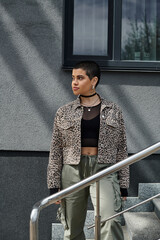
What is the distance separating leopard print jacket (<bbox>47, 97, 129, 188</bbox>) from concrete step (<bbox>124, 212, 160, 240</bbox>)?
0.84 m

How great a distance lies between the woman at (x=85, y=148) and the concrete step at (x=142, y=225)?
788 mm

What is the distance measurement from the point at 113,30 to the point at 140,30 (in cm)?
34

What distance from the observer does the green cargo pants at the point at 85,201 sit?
9.30 ft

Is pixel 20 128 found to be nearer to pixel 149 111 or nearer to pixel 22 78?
pixel 22 78

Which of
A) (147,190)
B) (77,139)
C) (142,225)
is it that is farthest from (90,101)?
(147,190)

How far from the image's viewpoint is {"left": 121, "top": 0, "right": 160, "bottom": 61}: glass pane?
4.59 metres

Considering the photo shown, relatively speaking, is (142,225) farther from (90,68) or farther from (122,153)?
(90,68)

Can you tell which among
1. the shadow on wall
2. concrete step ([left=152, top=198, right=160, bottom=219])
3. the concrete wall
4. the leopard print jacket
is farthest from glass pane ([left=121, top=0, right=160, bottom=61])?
the leopard print jacket

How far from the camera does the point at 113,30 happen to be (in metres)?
4.54

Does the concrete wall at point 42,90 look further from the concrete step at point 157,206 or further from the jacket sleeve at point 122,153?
the jacket sleeve at point 122,153

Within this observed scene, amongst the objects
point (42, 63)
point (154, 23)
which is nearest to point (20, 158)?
point (42, 63)

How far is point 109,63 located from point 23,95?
40.1 inches

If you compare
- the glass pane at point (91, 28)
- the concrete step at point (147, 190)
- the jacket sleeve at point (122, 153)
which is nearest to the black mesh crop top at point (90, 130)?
the jacket sleeve at point (122, 153)

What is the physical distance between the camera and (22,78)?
171 inches
